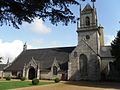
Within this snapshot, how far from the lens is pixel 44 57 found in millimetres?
58281

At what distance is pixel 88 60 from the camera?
48969mm

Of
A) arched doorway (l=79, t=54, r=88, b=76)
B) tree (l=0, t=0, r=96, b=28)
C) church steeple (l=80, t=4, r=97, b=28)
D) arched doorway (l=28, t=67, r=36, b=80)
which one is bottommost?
arched doorway (l=28, t=67, r=36, b=80)

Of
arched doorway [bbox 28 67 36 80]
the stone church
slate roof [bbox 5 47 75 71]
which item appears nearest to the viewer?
the stone church

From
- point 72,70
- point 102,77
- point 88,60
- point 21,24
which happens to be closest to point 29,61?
point 72,70

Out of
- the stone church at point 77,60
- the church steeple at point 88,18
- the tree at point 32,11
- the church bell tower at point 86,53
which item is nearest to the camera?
the tree at point 32,11

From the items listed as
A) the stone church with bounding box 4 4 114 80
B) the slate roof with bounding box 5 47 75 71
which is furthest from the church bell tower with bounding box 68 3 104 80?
the slate roof with bounding box 5 47 75 71

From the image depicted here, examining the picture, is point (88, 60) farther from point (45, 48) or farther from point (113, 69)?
point (45, 48)

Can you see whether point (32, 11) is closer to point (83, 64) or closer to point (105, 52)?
point (83, 64)

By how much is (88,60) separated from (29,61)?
58.9 ft

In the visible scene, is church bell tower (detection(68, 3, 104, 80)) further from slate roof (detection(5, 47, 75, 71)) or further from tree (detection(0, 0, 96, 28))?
tree (detection(0, 0, 96, 28))

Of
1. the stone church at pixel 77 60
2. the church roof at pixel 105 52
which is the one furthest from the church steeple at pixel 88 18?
the church roof at pixel 105 52

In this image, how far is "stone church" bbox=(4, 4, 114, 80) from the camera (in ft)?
161

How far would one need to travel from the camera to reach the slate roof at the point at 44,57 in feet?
179

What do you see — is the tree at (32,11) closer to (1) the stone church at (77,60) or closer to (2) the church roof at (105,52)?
(1) the stone church at (77,60)
